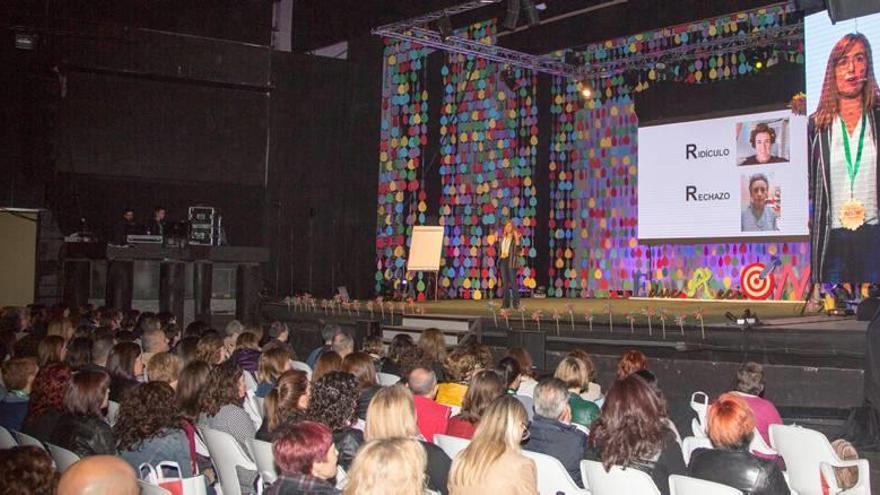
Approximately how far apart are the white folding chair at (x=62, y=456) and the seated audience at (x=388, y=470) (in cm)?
149

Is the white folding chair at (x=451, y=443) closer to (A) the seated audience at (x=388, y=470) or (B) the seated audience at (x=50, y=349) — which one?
(A) the seated audience at (x=388, y=470)

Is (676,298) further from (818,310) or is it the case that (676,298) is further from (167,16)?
(167,16)

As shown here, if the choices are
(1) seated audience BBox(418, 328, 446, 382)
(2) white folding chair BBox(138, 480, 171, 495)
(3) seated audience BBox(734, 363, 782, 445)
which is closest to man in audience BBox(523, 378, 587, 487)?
(3) seated audience BBox(734, 363, 782, 445)

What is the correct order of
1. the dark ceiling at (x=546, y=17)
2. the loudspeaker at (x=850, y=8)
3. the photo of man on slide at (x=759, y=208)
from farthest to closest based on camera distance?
the photo of man on slide at (x=759, y=208) → the dark ceiling at (x=546, y=17) → the loudspeaker at (x=850, y=8)

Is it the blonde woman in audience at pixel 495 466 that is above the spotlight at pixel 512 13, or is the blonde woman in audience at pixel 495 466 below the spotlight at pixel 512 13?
below

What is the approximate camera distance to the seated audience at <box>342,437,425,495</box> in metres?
2.42

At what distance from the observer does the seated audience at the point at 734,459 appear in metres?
3.16

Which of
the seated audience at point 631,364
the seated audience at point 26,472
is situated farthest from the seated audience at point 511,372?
the seated audience at point 26,472

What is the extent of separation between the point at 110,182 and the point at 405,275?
5.56 metres

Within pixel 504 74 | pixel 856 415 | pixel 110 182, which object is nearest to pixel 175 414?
pixel 856 415

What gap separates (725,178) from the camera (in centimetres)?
1342

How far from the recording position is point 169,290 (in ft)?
40.8

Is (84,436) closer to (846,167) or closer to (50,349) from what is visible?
(50,349)

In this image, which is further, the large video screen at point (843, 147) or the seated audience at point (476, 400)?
the large video screen at point (843, 147)
